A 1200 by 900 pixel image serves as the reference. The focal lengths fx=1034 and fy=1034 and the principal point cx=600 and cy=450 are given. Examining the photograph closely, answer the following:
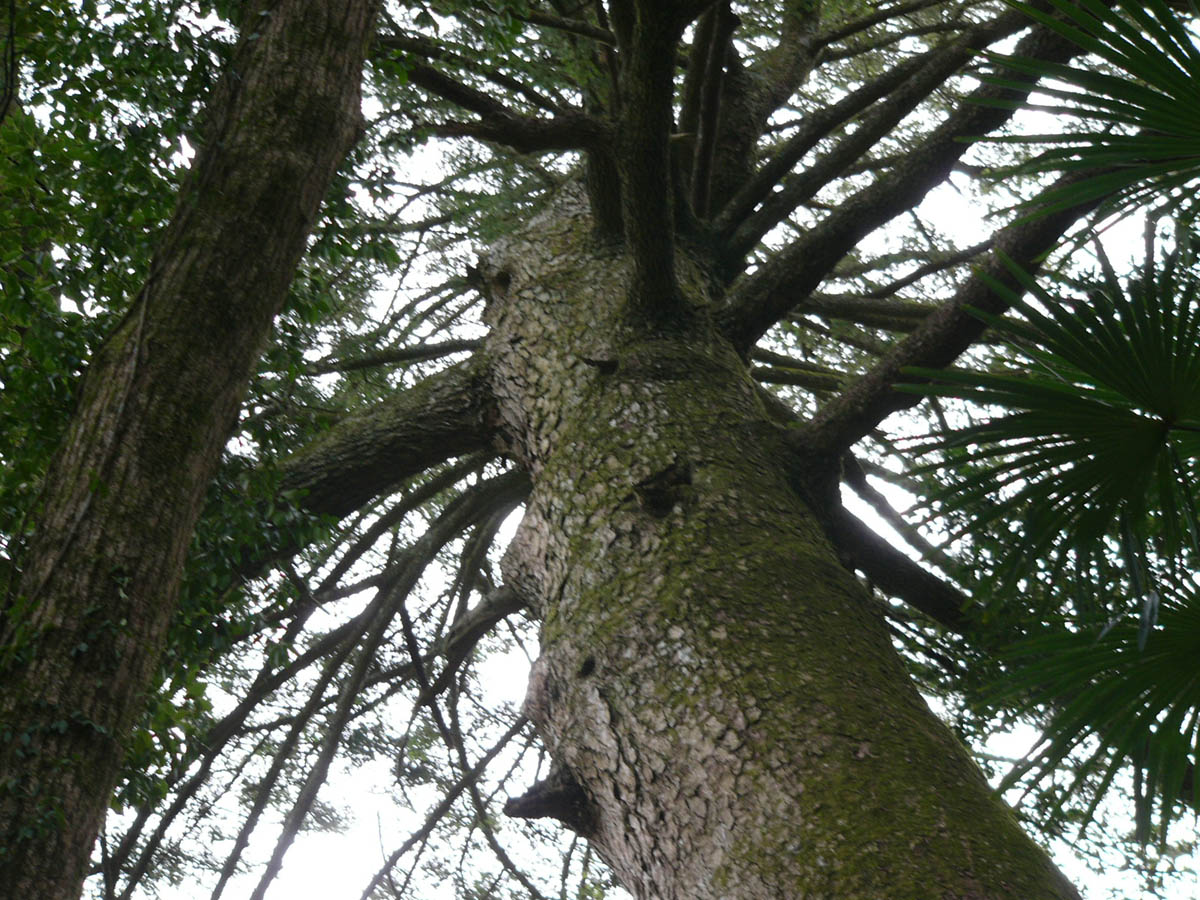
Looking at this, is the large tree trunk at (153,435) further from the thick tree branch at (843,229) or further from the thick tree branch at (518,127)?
the thick tree branch at (843,229)

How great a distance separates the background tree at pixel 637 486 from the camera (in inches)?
82.4

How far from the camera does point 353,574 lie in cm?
584

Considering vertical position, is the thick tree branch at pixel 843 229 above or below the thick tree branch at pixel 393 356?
below

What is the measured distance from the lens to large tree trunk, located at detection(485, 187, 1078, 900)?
190 cm

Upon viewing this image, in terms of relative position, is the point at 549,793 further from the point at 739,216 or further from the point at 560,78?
the point at 560,78

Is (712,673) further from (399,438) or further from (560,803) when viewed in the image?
(399,438)

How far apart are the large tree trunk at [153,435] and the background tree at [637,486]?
0.20 ft

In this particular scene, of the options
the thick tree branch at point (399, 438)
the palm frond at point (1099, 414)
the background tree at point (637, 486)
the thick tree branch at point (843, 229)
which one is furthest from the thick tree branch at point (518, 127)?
the palm frond at point (1099, 414)

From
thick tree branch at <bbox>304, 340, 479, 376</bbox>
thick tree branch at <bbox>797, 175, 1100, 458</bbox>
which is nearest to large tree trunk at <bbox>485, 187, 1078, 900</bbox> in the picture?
thick tree branch at <bbox>797, 175, 1100, 458</bbox>

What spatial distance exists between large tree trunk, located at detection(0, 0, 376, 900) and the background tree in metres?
0.06

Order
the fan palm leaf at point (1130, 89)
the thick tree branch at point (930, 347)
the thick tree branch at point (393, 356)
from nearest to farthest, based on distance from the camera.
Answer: the fan palm leaf at point (1130, 89)
the thick tree branch at point (930, 347)
the thick tree branch at point (393, 356)

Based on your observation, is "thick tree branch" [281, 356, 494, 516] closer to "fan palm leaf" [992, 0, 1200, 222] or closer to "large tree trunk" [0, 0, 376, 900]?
"large tree trunk" [0, 0, 376, 900]

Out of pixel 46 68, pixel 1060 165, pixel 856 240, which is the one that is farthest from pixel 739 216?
pixel 1060 165

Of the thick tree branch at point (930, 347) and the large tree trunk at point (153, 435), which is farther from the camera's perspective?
the thick tree branch at point (930, 347)
